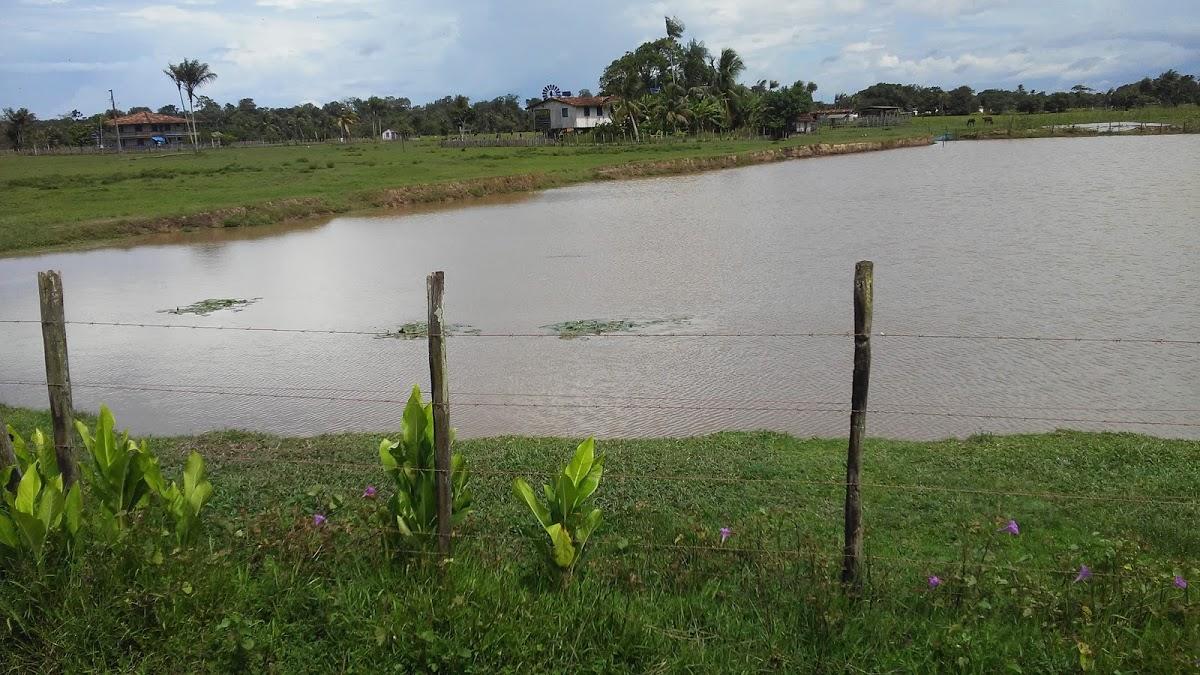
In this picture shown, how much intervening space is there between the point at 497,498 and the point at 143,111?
125036 millimetres

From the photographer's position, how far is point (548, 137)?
254 feet

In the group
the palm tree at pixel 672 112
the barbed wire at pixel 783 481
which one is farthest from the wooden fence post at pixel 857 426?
the palm tree at pixel 672 112

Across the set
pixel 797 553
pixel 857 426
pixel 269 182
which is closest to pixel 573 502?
pixel 797 553

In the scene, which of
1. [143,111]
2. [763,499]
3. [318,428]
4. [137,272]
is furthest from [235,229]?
[143,111]

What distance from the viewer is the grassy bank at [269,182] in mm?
31250

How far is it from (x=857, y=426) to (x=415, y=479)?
7.14 feet

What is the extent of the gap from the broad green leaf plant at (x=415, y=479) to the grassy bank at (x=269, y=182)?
27.8 meters

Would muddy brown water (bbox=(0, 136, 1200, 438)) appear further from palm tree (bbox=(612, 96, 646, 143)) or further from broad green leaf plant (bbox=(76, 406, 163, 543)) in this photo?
palm tree (bbox=(612, 96, 646, 143))

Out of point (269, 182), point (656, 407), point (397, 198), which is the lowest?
point (656, 407)

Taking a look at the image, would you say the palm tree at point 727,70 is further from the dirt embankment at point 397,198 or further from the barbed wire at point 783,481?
the barbed wire at point 783,481

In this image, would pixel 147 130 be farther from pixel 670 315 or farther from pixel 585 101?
pixel 670 315

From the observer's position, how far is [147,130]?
360 feet

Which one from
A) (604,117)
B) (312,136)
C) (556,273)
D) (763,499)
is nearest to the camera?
(763,499)

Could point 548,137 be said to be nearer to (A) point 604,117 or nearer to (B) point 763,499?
(A) point 604,117
